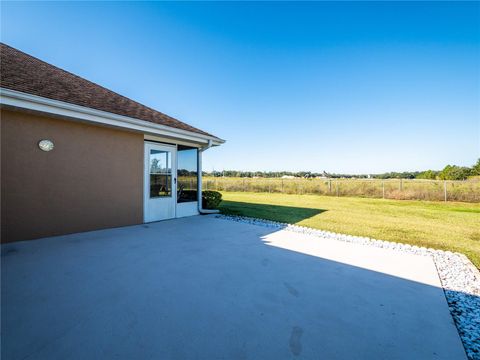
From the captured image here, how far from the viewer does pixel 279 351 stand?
1622mm

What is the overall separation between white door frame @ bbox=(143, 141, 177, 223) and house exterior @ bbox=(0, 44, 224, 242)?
29 mm

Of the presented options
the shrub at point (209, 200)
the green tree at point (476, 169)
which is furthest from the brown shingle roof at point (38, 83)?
the green tree at point (476, 169)

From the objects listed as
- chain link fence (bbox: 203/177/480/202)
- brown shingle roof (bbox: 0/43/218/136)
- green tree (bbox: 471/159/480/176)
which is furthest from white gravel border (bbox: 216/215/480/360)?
green tree (bbox: 471/159/480/176)

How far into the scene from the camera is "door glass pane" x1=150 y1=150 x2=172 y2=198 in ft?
20.4

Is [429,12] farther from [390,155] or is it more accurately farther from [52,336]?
[390,155]

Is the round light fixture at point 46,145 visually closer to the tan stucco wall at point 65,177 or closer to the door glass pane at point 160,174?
the tan stucco wall at point 65,177

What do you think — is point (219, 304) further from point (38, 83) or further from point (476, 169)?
point (476, 169)

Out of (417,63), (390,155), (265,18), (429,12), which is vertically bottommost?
(390,155)

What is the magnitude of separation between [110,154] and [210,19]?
7.44 meters

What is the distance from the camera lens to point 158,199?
20.9ft

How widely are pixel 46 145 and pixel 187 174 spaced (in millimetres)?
3614

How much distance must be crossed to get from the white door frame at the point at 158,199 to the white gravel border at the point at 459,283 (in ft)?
13.9

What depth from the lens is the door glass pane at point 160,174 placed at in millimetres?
6214

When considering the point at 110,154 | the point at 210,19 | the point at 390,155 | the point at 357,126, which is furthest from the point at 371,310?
the point at 390,155
